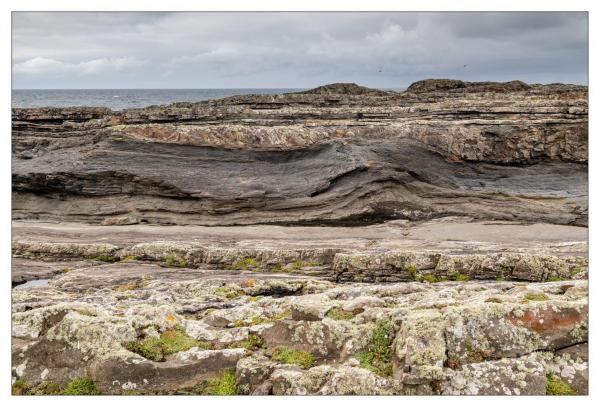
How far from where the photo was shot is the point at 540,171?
38.2 metres

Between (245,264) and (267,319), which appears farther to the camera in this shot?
(245,264)

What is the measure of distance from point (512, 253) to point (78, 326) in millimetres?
18157

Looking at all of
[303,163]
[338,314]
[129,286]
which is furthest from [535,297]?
[303,163]

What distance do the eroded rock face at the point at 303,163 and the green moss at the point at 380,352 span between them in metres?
19.3

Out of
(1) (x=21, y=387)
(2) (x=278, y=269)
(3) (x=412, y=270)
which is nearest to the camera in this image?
(1) (x=21, y=387)


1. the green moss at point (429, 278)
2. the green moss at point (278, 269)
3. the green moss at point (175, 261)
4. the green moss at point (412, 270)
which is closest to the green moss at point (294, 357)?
the green moss at point (429, 278)

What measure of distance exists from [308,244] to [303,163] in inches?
382

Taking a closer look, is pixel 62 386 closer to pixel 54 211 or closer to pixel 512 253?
pixel 512 253

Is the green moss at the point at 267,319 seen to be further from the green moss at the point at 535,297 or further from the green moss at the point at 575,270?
the green moss at the point at 575,270

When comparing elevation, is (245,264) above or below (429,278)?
below

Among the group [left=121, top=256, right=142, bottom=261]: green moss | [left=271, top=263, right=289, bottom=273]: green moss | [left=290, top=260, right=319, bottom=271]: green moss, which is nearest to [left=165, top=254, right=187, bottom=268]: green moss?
[left=121, top=256, right=142, bottom=261]: green moss

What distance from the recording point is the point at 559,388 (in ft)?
39.3

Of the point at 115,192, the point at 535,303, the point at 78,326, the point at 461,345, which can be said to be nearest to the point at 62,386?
the point at 78,326

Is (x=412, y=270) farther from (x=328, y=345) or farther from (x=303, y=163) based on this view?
(x=303, y=163)
